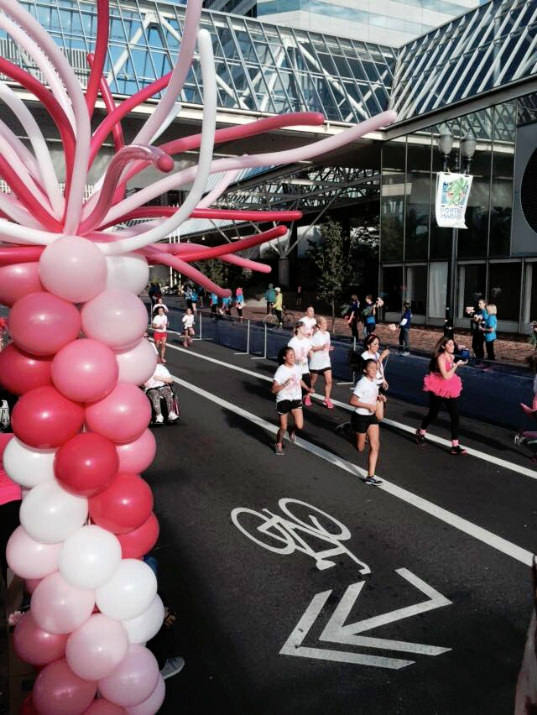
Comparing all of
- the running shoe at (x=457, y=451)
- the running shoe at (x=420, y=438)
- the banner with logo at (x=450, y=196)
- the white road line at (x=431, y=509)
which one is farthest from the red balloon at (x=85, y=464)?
the banner with logo at (x=450, y=196)

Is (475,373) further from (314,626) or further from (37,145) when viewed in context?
(37,145)

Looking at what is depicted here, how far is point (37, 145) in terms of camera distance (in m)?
3.16

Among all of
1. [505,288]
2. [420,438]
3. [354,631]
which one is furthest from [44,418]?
[505,288]

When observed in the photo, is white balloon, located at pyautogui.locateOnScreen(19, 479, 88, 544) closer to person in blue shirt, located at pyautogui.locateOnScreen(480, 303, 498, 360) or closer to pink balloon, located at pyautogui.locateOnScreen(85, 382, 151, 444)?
pink balloon, located at pyautogui.locateOnScreen(85, 382, 151, 444)

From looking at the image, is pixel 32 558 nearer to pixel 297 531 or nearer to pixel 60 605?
pixel 60 605

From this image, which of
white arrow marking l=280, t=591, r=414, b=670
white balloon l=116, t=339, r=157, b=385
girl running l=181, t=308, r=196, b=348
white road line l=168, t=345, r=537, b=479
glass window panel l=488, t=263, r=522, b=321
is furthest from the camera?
glass window panel l=488, t=263, r=522, b=321

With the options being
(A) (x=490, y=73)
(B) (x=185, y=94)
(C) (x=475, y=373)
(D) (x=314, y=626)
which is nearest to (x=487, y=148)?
(A) (x=490, y=73)

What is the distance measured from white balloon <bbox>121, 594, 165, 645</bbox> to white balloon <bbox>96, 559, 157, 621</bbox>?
0.15 ft

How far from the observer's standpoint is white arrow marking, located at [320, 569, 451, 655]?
14.1 feet

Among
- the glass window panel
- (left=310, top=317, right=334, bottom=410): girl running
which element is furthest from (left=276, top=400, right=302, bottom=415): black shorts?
the glass window panel

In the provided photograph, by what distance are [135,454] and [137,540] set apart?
0.47 metres

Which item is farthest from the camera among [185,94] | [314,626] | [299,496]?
[185,94]

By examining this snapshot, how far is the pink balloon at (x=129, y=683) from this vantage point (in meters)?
3.00

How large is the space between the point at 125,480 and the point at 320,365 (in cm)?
897
